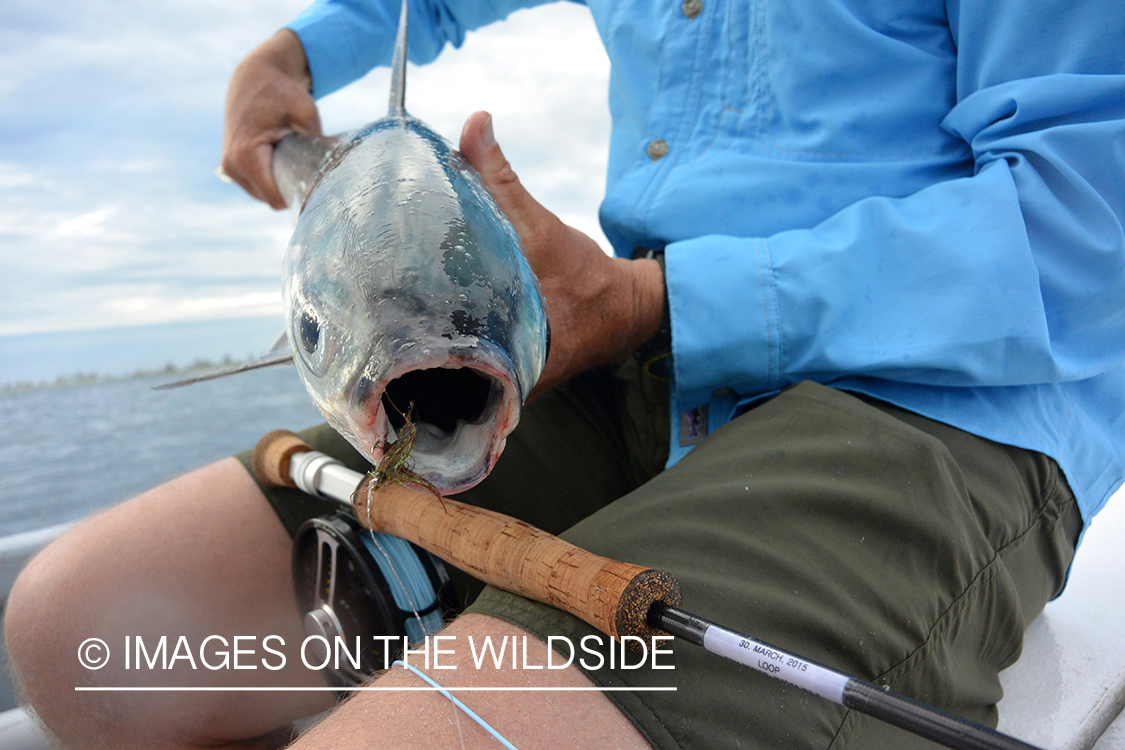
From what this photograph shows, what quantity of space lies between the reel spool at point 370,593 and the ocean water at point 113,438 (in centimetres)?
54

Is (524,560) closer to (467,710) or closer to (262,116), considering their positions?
(467,710)

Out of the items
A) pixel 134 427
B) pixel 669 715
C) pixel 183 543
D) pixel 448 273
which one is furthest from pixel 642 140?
pixel 134 427

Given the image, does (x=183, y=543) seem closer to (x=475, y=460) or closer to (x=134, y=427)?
(x=475, y=460)

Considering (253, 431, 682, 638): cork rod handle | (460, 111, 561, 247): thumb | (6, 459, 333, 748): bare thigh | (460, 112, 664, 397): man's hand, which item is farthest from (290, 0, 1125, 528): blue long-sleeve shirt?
(6, 459, 333, 748): bare thigh

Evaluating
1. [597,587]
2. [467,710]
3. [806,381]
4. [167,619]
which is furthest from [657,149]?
[167,619]

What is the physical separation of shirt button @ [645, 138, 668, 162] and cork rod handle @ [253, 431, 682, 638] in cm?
102

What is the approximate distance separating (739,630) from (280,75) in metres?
2.28

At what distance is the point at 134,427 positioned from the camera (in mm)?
7680

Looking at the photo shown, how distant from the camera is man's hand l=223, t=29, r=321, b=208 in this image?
218 centimetres

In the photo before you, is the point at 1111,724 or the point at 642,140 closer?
the point at 1111,724

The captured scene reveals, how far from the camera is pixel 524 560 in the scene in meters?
0.92

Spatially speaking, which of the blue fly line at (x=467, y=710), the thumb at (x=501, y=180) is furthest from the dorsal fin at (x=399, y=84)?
the blue fly line at (x=467, y=710)

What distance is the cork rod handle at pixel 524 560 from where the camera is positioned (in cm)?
79

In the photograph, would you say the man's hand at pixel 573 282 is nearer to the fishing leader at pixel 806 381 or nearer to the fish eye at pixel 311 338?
the fishing leader at pixel 806 381
